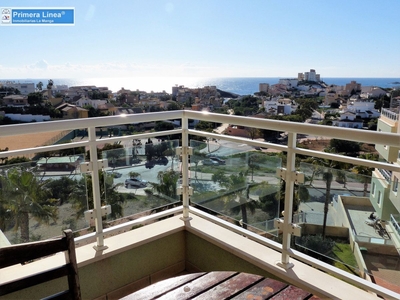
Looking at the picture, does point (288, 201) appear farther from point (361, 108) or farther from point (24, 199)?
point (361, 108)

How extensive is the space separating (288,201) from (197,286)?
1236mm

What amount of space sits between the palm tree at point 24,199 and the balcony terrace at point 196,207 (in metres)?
0.01

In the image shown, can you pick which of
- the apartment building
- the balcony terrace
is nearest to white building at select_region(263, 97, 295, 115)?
the balcony terrace

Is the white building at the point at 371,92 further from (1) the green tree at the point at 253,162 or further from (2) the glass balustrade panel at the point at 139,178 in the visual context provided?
(2) the glass balustrade panel at the point at 139,178

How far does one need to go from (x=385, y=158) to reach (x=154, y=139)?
69.8 inches

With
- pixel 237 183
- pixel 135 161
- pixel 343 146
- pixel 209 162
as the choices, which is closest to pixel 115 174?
pixel 135 161

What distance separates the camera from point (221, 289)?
1090 mm

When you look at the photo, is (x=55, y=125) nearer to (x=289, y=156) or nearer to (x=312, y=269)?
(x=289, y=156)

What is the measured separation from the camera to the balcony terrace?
75.2 inches

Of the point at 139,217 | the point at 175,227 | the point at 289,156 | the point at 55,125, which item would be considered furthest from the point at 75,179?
the point at 289,156

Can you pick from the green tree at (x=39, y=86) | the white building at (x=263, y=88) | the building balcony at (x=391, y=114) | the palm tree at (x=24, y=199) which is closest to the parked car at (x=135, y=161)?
the palm tree at (x=24, y=199)

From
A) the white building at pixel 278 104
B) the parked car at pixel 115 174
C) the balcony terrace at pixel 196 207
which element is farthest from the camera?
the white building at pixel 278 104

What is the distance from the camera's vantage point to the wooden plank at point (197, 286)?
106 cm

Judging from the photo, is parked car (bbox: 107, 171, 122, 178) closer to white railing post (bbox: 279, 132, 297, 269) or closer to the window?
white railing post (bbox: 279, 132, 297, 269)
